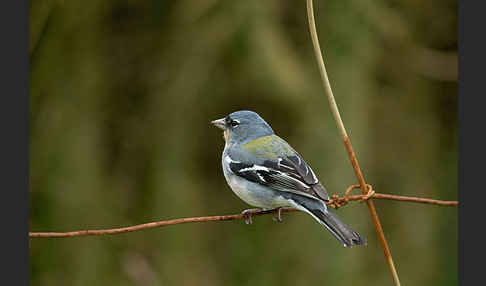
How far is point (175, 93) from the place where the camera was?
192 inches

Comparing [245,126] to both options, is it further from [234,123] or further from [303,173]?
[303,173]

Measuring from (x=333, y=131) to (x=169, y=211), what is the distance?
1489 millimetres

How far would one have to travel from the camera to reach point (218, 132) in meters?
5.23

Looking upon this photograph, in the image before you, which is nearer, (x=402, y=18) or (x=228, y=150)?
(x=228, y=150)

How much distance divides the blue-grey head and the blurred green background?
1.46m

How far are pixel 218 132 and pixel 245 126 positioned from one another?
81.2 inches

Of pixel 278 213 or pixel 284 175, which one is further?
pixel 278 213

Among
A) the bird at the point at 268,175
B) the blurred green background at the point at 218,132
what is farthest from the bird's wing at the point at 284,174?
the blurred green background at the point at 218,132

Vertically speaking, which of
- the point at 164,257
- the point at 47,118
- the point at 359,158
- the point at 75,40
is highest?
the point at 75,40

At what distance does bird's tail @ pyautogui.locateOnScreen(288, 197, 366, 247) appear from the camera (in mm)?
2381

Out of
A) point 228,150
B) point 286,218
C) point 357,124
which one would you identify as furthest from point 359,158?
point 228,150

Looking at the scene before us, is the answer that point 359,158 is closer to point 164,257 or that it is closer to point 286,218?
point 286,218

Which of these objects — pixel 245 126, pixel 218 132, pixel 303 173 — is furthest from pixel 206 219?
pixel 218 132

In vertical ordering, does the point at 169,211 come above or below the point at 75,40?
below
